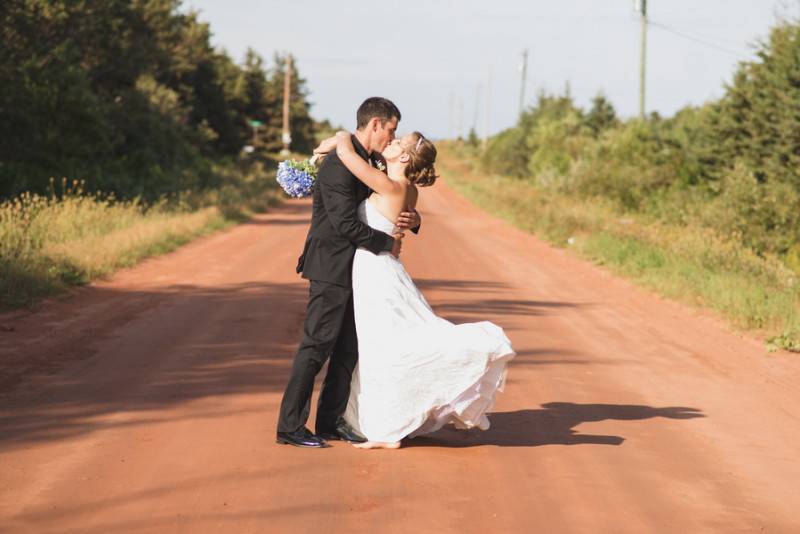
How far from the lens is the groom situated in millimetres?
6664

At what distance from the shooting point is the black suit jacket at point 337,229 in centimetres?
664

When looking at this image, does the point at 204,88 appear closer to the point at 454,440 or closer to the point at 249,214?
the point at 249,214

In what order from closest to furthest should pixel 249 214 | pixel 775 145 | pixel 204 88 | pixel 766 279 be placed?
1. pixel 766 279
2. pixel 775 145
3. pixel 249 214
4. pixel 204 88

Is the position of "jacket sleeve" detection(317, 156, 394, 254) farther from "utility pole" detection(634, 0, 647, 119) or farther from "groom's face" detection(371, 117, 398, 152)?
"utility pole" detection(634, 0, 647, 119)

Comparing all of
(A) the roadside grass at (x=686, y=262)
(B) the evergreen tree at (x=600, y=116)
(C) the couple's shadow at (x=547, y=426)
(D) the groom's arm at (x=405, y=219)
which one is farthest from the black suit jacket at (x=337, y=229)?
(B) the evergreen tree at (x=600, y=116)

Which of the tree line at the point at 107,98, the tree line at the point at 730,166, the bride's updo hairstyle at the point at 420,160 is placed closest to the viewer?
the bride's updo hairstyle at the point at 420,160

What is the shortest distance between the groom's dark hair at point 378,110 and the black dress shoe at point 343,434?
1.95 meters

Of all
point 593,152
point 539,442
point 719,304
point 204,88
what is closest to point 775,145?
point 593,152

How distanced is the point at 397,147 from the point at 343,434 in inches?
73.6

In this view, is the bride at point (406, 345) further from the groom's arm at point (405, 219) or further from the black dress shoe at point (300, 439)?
the black dress shoe at point (300, 439)

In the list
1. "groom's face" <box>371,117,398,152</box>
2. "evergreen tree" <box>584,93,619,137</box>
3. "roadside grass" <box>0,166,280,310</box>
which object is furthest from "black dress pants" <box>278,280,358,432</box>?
"evergreen tree" <box>584,93,619,137</box>

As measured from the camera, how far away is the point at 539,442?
293 inches

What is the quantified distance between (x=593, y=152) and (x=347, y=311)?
120 feet

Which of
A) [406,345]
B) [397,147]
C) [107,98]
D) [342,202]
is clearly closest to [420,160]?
[397,147]
